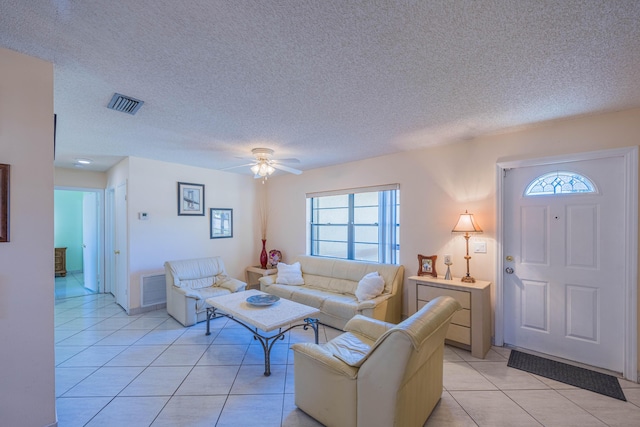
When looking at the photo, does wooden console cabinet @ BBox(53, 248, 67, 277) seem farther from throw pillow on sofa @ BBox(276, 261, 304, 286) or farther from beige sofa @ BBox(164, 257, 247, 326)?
throw pillow on sofa @ BBox(276, 261, 304, 286)

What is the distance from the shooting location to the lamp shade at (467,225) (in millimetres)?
3030

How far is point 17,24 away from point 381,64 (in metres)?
1.96

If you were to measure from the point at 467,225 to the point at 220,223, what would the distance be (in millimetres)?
4155

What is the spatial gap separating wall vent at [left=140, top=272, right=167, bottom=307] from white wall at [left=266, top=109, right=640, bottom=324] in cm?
339

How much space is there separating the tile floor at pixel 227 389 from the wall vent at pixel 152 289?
2.78 feet

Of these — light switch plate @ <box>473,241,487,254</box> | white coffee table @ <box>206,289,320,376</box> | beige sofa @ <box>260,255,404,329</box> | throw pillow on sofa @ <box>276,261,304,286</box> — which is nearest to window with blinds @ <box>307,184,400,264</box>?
beige sofa @ <box>260,255,404,329</box>

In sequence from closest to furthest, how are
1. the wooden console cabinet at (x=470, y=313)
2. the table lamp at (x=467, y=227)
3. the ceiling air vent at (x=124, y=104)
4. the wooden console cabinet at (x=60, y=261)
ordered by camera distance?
the ceiling air vent at (x=124, y=104)
the wooden console cabinet at (x=470, y=313)
the table lamp at (x=467, y=227)
the wooden console cabinet at (x=60, y=261)

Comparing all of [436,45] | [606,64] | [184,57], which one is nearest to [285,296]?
[184,57]

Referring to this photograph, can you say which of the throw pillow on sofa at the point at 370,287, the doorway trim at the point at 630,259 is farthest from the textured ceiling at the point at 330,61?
the throw pillow on sofa at the point at 370,287

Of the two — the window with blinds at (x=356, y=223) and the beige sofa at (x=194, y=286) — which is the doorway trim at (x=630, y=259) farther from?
the beige sofa at (x=194, y=286)

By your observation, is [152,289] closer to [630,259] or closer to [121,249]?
[121,249]

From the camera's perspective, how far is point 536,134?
9.31 ft

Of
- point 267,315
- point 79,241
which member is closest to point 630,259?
point 267,315

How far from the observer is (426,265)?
3488mm
